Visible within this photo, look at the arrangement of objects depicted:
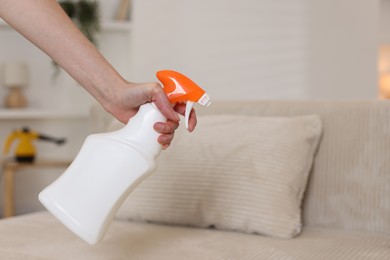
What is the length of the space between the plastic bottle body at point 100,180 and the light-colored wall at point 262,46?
5.76ft

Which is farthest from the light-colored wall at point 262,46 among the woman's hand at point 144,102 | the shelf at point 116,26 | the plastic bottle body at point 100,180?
the plastic bottle body at point 100,180

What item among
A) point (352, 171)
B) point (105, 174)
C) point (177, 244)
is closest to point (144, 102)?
point (105, 174)

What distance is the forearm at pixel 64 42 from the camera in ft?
3.26

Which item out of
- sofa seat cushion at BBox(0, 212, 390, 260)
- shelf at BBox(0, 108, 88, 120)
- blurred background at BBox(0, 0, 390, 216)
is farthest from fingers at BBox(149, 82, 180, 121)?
shelf at BBox(0, 108, 88, 120)

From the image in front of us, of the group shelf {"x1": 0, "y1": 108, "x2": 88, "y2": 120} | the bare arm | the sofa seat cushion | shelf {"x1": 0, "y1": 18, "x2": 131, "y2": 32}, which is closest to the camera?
the bare arm

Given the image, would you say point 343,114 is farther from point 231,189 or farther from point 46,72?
point 46,72

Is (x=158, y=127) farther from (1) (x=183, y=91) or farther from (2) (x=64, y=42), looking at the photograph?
(2) (x=64, y=42)

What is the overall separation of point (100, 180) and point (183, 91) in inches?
7.5

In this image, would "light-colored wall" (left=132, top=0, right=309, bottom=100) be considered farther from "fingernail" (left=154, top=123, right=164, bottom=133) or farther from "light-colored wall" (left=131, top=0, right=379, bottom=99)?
"fingernail" (left=154, top=123, right=164, bottom=133)

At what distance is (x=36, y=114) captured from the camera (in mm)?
3326

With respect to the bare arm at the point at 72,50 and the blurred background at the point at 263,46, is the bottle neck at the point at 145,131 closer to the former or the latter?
the bare arm at the point at 72,50

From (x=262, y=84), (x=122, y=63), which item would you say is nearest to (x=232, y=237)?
(x=262, y=84)

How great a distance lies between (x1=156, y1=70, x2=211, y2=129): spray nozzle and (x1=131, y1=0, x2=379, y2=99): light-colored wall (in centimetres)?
171

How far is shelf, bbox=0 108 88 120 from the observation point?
3.29 metres
